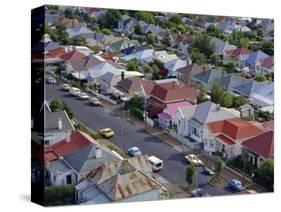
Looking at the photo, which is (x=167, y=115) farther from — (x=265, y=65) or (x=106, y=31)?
(x=265, y=65)

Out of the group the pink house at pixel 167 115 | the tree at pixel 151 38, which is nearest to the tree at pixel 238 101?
the pink house at pixel 167 115

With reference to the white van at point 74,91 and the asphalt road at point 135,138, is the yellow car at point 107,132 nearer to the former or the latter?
the asphalt road at point 135,138

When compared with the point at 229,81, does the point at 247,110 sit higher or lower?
lower

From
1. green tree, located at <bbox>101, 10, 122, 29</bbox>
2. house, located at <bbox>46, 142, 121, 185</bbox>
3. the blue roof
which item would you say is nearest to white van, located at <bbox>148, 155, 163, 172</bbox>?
house, located at <bbox>46, 142, 121, 185</bbox>

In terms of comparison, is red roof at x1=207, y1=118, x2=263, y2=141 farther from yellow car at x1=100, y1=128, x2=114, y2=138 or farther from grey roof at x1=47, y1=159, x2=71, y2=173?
grey roof at x1=47, y1=159, x2=71, y2=173

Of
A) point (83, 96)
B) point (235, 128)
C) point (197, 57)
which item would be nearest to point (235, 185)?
point (235, 128)

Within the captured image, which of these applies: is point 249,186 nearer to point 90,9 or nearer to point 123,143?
point 123,143

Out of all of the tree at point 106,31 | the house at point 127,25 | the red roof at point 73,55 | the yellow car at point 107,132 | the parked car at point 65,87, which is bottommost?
the yellow car at point 107,132
